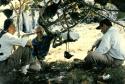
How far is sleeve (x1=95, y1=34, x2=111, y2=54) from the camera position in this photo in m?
7.63

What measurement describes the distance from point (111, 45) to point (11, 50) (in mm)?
2044

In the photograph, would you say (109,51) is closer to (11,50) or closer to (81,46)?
(11,50)

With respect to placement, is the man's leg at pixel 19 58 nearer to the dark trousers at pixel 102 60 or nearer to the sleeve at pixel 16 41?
the sleeve at pixel 16 41

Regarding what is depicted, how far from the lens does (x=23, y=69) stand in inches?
336

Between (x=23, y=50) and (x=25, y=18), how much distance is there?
5.72 metres

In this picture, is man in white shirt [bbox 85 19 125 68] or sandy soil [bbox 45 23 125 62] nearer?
man in white shirt [bbox 85 19 125 68]

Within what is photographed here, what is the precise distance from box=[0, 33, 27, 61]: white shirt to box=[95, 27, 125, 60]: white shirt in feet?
4.98

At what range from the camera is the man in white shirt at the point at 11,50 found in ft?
25.3

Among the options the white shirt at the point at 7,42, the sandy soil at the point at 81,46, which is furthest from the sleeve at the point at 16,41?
the sandy soil at the point at 81,46

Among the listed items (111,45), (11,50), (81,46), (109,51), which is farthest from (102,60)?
(81,46)

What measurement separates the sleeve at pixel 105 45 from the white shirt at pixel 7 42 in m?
1.48

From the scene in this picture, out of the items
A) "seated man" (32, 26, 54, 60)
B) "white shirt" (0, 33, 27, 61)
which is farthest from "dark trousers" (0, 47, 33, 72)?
"seated man" (32, 26, 54, 60)

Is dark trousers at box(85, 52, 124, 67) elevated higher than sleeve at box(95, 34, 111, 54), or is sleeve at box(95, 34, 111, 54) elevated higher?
sleeve at box(95, 34, 111, 54)

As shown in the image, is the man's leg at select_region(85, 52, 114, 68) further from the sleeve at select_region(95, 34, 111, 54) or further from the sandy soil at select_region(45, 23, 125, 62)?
the sandy soil at select_region(45, 23, 125, 62)
